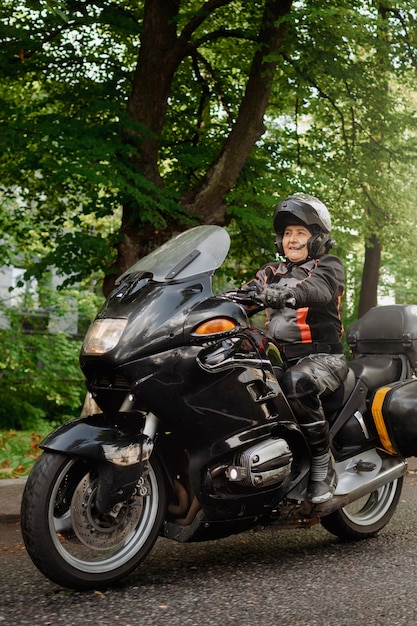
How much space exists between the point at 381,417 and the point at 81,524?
1.92 metres

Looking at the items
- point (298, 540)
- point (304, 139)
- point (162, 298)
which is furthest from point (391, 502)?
point (304, 139)

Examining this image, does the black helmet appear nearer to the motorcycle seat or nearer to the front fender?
the motorcycle seat

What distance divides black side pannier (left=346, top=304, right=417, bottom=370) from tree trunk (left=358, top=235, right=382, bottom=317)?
11.9m

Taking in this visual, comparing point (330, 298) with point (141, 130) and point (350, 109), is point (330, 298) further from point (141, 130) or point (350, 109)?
point (350, 109)

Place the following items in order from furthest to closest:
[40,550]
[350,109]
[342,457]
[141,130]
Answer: [350,109]
[141,130]
[342,457]
[40,550]

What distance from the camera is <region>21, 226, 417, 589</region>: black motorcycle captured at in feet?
13.1

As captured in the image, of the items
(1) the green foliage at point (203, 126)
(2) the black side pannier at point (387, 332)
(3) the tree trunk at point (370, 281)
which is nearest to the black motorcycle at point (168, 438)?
(2) the black side pannier at point (387, 332)

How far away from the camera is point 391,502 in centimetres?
555

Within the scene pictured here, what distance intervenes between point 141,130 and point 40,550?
8181 millimetres

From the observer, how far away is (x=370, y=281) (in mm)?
17688

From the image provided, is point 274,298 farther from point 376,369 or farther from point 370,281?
point 370,281

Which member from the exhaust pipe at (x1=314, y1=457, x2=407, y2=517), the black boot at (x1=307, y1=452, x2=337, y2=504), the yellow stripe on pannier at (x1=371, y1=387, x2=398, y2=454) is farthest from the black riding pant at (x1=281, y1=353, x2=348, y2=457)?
the yellow stripe on pannier at (x1=371, y1=387, x2=398, y2=454)

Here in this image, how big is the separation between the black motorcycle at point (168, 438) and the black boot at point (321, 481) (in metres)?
0.04

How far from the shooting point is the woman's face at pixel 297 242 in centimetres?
504
